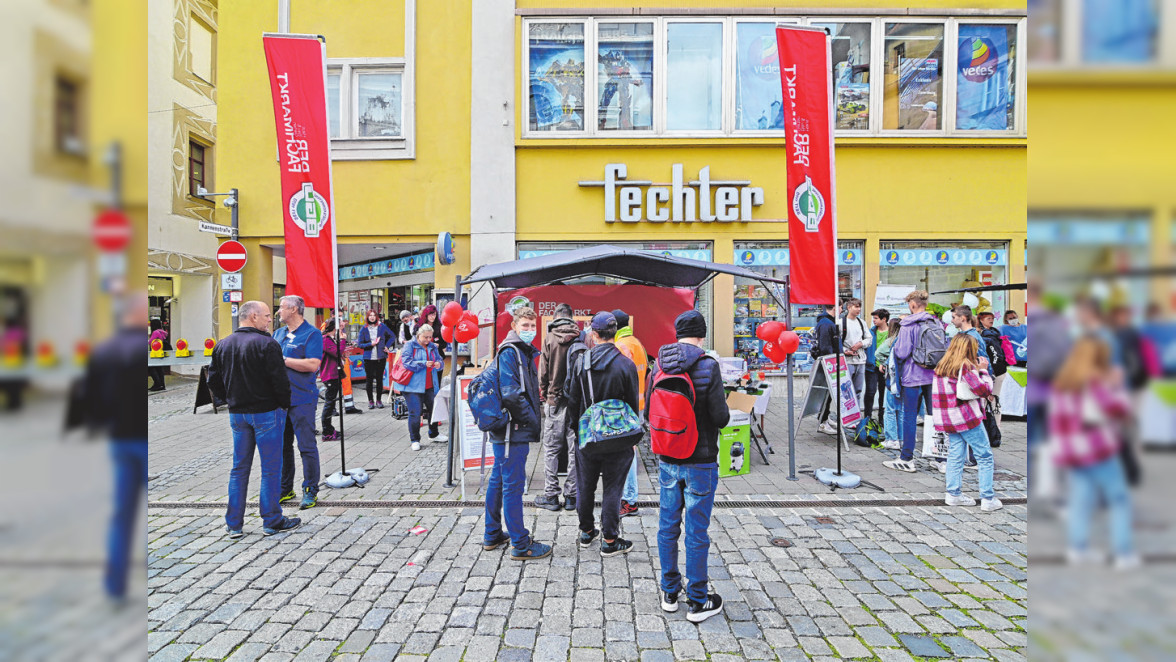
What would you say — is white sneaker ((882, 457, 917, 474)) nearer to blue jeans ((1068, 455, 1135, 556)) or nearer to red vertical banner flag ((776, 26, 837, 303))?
red vertical banner flag ((776, 26, 837, 303))

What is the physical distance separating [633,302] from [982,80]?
8.96m

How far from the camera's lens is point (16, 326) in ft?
1.68

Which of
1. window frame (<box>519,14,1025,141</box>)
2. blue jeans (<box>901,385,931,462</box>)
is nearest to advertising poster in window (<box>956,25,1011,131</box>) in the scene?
window frame (<box>519,14,1025,141</box>)

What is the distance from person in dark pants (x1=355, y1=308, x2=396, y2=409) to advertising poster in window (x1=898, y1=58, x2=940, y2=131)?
11.1 metres

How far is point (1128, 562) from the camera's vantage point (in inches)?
24.3

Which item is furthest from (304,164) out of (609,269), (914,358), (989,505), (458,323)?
(989,505)

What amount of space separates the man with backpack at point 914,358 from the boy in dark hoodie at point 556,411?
3.83 metres

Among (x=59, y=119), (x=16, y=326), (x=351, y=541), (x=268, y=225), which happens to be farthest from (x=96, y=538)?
(x=268, y=225)

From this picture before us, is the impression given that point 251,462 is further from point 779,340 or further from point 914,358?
point 914,358

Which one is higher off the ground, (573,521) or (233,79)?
(233,79)

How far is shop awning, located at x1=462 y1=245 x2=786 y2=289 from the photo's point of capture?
6730 mm

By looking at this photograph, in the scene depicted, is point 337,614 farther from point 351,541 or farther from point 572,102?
point 572,102

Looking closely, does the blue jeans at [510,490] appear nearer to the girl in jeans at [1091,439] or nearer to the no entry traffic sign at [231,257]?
the girl in jeans at [1091,439]

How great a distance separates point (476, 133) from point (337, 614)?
402 inches
